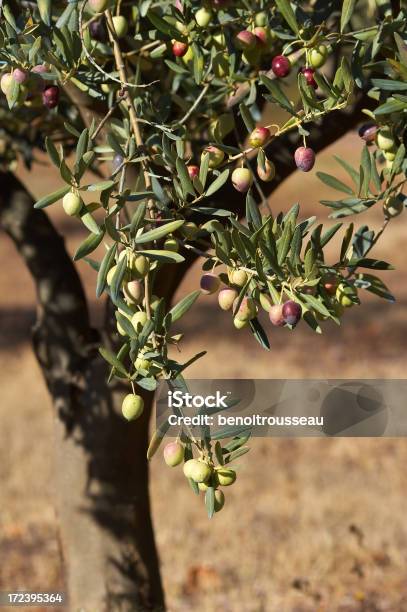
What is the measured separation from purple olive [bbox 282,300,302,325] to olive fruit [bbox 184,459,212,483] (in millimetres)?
263

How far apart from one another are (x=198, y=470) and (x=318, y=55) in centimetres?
76

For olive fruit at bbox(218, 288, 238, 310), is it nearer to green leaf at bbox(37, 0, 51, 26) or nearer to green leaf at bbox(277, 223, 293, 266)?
green leaf at bbox(277, 223, 293, 266)

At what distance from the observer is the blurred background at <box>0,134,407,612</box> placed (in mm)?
3961

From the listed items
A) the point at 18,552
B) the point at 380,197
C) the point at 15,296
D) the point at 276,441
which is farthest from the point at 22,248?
the point at 15,296

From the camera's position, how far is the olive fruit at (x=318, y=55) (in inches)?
60.7

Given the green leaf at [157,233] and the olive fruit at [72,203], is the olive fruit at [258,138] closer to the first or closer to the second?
the green leaf at [157,233]

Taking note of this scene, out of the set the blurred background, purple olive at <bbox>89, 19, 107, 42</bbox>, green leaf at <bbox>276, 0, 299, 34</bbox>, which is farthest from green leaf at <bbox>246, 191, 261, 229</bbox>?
the blurred background

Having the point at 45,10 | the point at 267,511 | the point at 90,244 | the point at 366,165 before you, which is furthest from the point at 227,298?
the point at 267,511

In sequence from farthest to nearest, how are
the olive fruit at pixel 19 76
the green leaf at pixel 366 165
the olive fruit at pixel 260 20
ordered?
the olive fruit at pixel 260 20
the green leaf at pixel 366 165
the olive fruit at pixel 19 76

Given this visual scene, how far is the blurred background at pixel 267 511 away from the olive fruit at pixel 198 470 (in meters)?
2.54

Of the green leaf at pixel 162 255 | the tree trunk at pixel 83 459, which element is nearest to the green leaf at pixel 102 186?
the green leaf at pixel 162 255

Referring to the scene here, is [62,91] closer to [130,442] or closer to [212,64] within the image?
[212,64]

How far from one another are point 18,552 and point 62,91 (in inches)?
118

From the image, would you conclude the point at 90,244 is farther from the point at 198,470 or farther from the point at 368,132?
the point at 368,132
